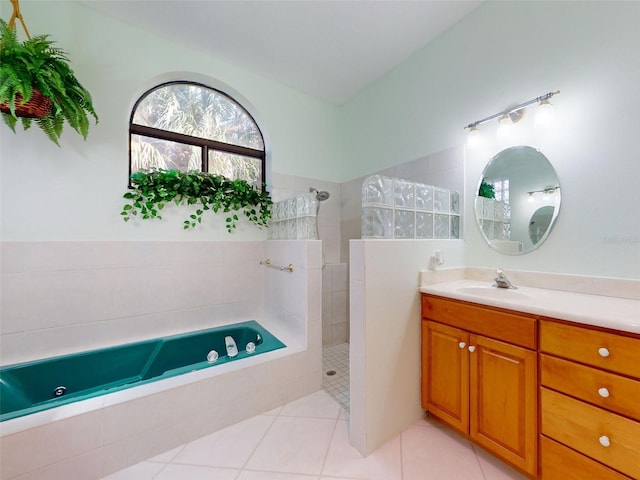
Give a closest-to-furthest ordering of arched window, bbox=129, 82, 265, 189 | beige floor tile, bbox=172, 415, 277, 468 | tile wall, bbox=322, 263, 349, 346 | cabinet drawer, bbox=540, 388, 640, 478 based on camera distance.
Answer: cabinet drawer, bbox=540, 388, 640, 478 → beige floor tile, bbox=172, 415, 277, 468 → arched window, bbox=129, 82, 265, 189 → tile wall, bbox=322, 263, 349, 346

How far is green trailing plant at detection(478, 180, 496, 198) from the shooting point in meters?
1.71

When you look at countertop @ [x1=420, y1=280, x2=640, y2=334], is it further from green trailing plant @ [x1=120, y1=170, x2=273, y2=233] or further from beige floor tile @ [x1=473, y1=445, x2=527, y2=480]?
green trailing plant @ [x1=120, y1=170, x2=273, y2=233]

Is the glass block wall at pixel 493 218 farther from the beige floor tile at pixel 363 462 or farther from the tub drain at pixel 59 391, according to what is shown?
the tub drain at pixel 59 391

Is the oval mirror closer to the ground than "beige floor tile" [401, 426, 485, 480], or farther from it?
farther from it

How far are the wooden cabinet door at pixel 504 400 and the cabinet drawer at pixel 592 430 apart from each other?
0.06 metres

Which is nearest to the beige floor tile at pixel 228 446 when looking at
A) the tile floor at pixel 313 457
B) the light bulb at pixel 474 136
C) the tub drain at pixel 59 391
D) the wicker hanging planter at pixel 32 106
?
the tile floor at pixel 313 457

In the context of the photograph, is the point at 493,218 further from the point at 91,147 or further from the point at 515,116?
the point at 91,147

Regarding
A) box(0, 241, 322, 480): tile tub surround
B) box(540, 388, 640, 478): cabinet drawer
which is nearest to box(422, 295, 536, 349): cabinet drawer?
box(540, 388, 640, 478): cabinet drawer

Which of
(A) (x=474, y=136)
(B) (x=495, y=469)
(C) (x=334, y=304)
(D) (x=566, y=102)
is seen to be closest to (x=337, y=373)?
(C) (x=334, y=304)

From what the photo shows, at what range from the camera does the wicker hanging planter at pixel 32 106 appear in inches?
51.6

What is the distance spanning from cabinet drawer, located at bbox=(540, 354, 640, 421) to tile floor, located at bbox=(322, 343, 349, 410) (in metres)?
1.20

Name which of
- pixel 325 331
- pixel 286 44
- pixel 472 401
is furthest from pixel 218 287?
pixel 286 44

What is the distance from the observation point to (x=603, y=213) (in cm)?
127

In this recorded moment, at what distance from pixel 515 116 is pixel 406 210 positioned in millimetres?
919
